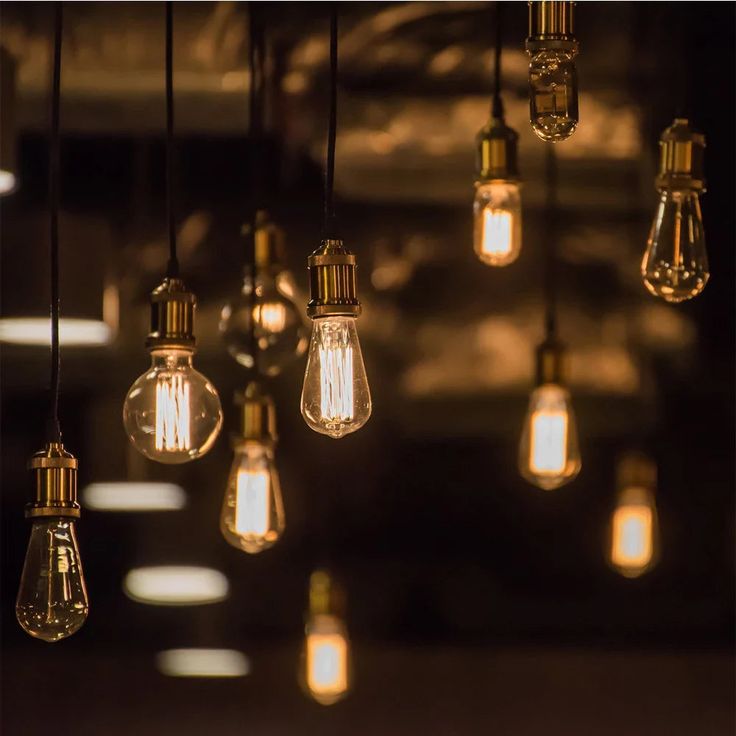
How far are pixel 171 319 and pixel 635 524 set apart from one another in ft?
6.87

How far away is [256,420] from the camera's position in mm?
1888

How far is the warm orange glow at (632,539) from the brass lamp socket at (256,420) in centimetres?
156

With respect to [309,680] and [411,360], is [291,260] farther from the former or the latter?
[309,680]

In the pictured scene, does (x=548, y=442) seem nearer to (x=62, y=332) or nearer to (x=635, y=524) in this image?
(x=635, y=524)

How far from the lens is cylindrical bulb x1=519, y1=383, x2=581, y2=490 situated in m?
2.14

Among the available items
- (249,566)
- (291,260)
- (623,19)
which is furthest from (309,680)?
(623,19)

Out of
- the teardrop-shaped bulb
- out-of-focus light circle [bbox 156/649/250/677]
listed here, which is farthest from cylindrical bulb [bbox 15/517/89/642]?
out-of-focus light circle [bbox 156/649/250/677]

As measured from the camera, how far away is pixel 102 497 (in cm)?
379

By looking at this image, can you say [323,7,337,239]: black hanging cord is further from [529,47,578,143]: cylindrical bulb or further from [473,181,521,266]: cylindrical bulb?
[473,181,521,266]: cylindrical bulb

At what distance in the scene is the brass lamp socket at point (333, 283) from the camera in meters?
1.36

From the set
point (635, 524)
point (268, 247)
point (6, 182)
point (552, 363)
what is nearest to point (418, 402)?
point (635, 524)

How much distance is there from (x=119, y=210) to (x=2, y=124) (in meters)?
0.54

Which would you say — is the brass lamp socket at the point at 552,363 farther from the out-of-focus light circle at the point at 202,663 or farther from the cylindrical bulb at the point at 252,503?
the out-of-focus light circle at the point at 202,663

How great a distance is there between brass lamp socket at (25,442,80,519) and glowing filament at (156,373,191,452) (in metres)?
0.09
